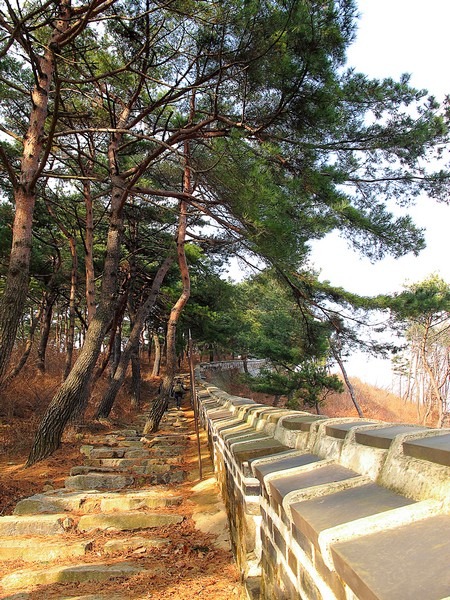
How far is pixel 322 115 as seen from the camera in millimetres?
6758

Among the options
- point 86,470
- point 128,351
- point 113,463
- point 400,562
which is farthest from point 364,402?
point 400,562

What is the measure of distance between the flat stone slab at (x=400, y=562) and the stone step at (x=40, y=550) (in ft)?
12.3

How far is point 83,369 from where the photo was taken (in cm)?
→ 786

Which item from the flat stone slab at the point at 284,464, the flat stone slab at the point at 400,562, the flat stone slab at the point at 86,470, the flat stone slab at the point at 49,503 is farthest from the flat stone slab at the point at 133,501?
the flat stone slab at the point at 400,562

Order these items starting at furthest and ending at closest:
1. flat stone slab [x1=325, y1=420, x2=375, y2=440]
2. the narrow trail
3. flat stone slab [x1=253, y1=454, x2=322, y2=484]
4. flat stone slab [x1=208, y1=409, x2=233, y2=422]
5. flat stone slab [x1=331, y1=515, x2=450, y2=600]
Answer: flat stone slab [x1=208, y1=409, x2=233, y2=422]
the narrow trail
flat stone slab [x1=253, y1=454, x2=322, y2=484]
flat stone slab [x1=325, y1=420, x2=375, y2=440]
flat stone slab [x1=331, y1=515, x2=450, y2=600]

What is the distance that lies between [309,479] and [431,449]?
62 cm

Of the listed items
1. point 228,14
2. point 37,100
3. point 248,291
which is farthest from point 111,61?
point 248,291

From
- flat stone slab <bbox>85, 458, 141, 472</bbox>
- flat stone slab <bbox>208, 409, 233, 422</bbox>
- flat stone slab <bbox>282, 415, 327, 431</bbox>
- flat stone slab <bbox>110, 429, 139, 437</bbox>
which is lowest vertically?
flat stone slab <bbox>85, 458, 141, 472</bbox>

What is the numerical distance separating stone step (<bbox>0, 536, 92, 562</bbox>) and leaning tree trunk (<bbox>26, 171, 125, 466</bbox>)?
3.52m

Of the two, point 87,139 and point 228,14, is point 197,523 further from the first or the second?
point 87,139

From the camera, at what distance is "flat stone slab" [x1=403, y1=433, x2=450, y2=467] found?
41.8 inches

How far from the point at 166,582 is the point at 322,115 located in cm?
652

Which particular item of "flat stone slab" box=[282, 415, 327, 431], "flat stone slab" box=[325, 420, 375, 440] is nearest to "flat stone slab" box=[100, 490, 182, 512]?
"flat stone slab" box=[282, 415, 327, 431]

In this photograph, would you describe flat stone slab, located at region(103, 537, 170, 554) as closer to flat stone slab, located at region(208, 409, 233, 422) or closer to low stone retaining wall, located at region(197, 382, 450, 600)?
flat stone slab, located at region(208, 409, 233, 422)
